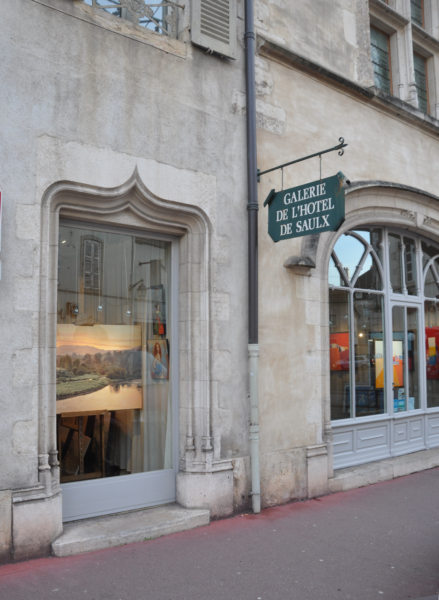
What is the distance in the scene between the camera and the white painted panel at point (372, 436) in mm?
7613

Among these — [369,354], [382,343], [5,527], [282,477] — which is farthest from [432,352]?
[5,527]

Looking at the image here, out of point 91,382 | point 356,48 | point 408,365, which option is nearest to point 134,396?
point 91,382

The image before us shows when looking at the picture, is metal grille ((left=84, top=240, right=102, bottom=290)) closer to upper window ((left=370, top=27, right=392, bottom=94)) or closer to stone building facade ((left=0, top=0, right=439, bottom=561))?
stone building facade ((left=0, top=0, right=439, bottom=561))

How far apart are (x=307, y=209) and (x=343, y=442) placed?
11.5 feet

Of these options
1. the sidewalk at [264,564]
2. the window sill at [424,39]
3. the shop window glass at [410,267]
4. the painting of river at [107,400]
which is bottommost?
the sidewalk at [264,564]

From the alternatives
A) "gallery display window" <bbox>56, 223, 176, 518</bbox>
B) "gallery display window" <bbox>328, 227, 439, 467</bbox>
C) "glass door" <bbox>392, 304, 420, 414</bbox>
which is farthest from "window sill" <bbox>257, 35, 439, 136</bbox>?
"glass door" <bbox>392, 304, 420, 414</bbox>

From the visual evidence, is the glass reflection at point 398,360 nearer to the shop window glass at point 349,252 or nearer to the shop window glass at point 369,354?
the shop window glass at point 369,354

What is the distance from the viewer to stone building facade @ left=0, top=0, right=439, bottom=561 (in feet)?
14.9

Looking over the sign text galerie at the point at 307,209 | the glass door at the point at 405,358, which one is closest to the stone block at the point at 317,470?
the glass door at the point at 405,358

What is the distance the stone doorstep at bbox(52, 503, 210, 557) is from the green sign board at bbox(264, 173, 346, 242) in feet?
9.72

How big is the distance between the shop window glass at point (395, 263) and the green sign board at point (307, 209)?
3389 millimetres

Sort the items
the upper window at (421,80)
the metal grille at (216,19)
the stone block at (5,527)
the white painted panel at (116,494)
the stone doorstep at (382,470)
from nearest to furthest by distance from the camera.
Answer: the stone block at (5,527) → the white painted panel at (116,494) → the metal grille at (216,19) → the stone doorstep at (382,470) → the upper window at (421,80)

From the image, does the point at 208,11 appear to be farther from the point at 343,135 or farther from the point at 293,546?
the point at 293,546

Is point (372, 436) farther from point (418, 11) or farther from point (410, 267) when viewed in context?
point (418, 11)
